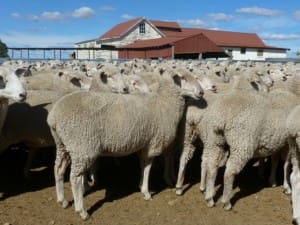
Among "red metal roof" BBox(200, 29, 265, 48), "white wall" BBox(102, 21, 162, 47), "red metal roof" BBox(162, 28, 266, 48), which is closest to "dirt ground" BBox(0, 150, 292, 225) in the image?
"white wall" BBox(102, 21, 162, 47)

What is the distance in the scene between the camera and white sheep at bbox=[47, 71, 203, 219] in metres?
5.21

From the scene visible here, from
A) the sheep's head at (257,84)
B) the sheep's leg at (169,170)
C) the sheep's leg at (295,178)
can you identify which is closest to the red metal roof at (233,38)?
the sheep's head at (257,84)

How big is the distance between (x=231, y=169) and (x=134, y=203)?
1388 millimetres

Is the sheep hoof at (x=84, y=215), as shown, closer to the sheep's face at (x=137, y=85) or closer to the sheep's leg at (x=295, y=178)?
the sheep's face at (x=137, y=85)

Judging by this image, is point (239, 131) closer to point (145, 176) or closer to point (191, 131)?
point (191, 131)

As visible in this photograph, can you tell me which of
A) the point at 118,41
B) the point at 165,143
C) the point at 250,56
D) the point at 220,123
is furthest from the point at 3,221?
the point at 250,56

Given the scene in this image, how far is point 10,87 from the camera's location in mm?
5465

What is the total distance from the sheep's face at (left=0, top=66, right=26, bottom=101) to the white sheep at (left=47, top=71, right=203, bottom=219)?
456 mm

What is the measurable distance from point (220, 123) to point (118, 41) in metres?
55.7

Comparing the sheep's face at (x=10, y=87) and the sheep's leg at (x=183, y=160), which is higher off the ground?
the sheep's face at (x=10, y=87)

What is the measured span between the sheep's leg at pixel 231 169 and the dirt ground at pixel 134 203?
15 cm

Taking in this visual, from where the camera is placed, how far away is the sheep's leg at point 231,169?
216 inches

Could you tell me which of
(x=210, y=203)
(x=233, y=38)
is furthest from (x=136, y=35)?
(x=210, y=203)

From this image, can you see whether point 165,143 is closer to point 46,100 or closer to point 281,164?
point 46,100
